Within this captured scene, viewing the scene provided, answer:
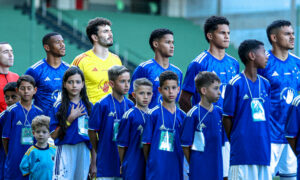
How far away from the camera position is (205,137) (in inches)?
240

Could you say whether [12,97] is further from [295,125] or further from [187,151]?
[295,125]

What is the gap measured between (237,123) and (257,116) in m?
0.23

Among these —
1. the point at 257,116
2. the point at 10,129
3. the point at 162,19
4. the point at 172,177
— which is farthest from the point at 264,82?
the point at 162,19

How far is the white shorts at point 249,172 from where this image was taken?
608 cm

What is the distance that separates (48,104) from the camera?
782 cm

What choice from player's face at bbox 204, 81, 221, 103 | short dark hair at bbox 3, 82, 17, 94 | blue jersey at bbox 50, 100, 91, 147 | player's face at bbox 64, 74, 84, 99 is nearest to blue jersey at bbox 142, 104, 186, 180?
player's face at bbox 204, 81, 221, 103

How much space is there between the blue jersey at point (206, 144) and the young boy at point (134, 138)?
1.75 ft

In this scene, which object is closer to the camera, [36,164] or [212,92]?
[212,92]

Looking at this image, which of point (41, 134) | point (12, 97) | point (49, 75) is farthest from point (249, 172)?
point (12, 97)

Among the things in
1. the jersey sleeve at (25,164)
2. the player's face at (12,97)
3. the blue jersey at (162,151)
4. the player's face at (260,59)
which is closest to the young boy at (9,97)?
the player's face at (12,97)

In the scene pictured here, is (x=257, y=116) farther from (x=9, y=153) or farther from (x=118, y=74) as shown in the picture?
(x=9, y=153)

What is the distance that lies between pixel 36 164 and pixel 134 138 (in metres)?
1.82

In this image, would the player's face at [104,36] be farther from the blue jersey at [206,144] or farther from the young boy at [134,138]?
the blue jersey at [206,144]

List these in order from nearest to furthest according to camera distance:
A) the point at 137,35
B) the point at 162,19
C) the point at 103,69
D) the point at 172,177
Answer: the point at 172,177
the point at 103,69
the point at 137,35
the point at 162,19
